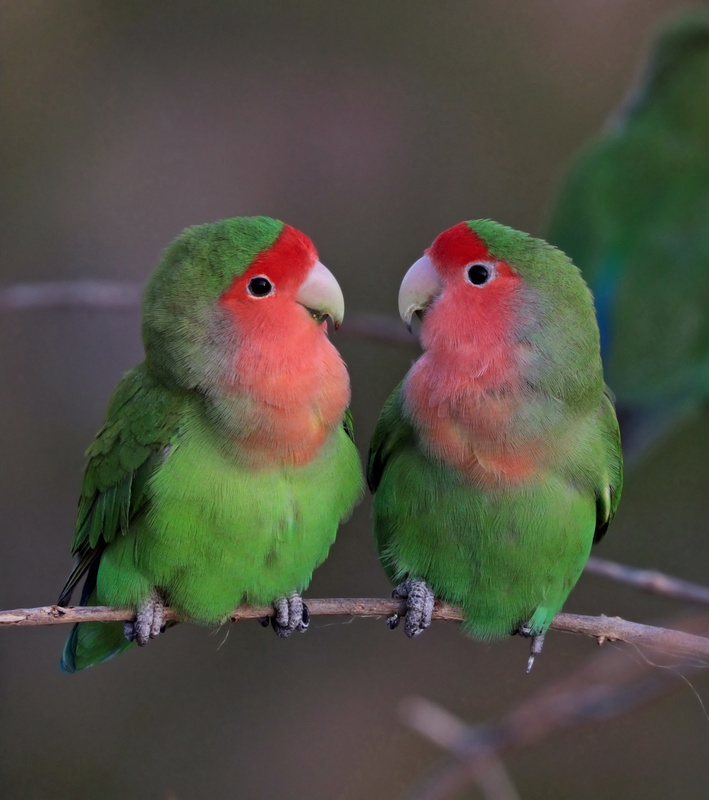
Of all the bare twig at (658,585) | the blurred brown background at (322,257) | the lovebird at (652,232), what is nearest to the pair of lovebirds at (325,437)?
the bare twig at (658,585)

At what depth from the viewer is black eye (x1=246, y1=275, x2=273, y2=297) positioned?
193 centimetres

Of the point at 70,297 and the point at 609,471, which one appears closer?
the point at 609,471

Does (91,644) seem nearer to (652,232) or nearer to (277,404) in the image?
(277,404)

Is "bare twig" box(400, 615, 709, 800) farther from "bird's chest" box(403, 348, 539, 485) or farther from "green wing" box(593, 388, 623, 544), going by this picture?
"bird's chest" box(403, 348, 539, 485)

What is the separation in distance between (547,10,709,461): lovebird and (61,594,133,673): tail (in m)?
1.91

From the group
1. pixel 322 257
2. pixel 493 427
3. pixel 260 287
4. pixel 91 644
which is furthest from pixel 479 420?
pixel 322 257

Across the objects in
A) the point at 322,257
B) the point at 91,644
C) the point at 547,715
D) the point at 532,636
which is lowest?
the point at 547,715

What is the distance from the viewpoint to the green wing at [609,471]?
2158 millimetres

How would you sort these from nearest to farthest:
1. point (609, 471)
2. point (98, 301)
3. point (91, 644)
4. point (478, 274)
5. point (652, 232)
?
point (478, 274) → point (609, 471) → point (91, 644) → point (98, 301) → point (652, 232)

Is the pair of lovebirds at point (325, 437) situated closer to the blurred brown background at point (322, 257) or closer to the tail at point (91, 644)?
the tail at point (91, 644)

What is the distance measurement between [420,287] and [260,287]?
339mm

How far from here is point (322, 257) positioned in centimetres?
410

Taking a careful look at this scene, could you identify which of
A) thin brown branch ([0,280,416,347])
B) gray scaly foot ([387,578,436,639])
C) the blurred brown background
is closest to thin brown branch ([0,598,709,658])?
gray scaly foot ([387,578,436,639])

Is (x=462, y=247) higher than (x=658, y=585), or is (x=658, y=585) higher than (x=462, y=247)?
(x=462, y=247)
